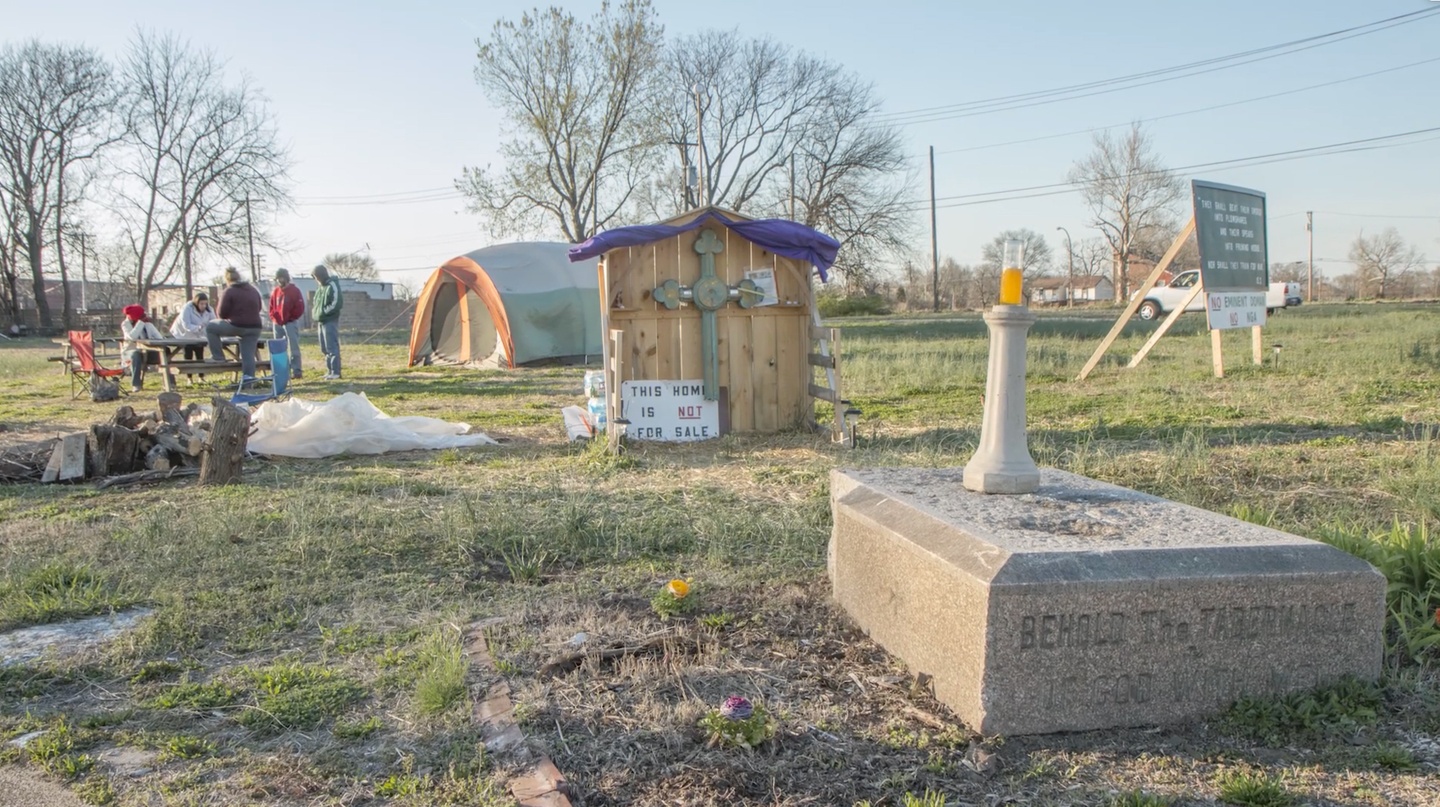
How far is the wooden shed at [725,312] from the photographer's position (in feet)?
29.1

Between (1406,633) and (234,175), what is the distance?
4444 centimetres

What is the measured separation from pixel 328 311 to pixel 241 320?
109 inches

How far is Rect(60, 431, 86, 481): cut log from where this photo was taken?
7359 millimetres

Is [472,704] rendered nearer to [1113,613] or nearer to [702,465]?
[1113,613]

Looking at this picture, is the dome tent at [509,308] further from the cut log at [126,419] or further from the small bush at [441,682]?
the small bush at [441,682]

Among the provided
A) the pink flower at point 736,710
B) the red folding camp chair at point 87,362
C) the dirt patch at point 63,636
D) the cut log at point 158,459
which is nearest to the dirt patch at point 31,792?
the dirt patch at point 63,636

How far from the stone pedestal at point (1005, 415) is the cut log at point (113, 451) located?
6712 millimetres

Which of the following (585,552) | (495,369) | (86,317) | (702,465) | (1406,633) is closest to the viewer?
(1406,633)

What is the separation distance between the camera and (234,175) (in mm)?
40562

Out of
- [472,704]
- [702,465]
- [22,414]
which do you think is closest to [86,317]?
[22,414]

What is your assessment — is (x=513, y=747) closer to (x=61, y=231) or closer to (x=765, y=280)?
(x=765, y=280)

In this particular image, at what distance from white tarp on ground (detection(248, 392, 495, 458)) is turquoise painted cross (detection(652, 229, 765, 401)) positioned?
2.06 m

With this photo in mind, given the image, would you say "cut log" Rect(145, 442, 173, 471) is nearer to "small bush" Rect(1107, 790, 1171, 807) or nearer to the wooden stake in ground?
the wooden stake in ground

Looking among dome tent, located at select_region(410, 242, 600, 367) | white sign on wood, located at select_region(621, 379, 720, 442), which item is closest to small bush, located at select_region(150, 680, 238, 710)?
white sign on wood, located at select_region(621, 379, 720, 442)
